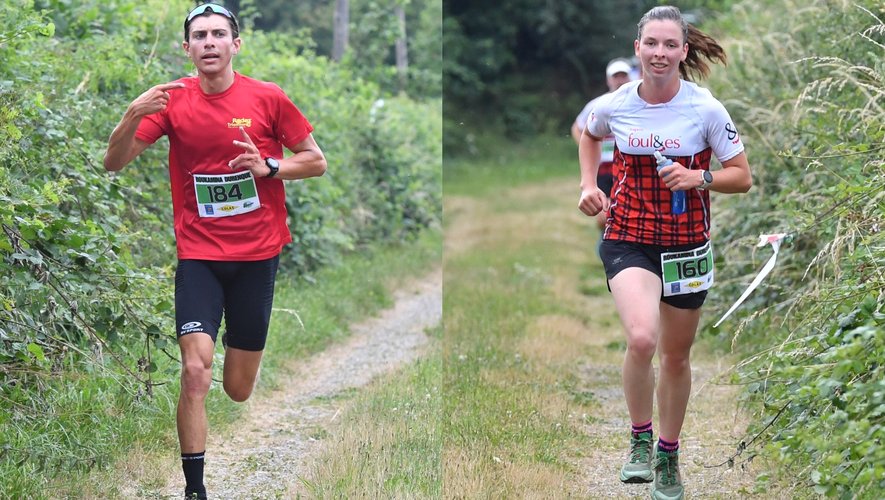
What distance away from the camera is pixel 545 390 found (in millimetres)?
7812

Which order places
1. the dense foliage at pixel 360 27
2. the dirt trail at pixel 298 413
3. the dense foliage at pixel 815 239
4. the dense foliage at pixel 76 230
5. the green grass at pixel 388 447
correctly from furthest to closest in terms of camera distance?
the dense foliage at pixel 360 27 → the dirt trail at pixel 298 413 → the green grass at pixel 388 447 → the dense foliage at pixel 76 230 → the dense foliage at pixel 815 239

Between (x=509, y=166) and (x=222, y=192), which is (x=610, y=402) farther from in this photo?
(x=509, y=166)

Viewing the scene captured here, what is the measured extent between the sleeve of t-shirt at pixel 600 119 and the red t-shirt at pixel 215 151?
58.4 inches

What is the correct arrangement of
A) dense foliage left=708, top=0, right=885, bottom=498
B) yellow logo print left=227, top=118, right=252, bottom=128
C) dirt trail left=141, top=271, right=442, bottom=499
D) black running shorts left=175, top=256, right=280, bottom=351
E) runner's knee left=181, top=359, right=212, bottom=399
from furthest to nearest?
dirt trail left=141, top=271, right=442, bottom=499 → yellow logo print left=227, top=118, right=252, bottom=128 → black running shorts left=175, top=256, right=280, bottom=351 → runner's knee left=181, top=359, right=212, bottom=399 → dense foliage left=708, top=0, right=885, bottom=498

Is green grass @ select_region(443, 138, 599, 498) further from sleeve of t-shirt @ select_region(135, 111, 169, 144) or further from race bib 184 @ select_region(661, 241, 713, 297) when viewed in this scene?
sleeve of t-shirt @ select_region(135, 111, 169, 144)

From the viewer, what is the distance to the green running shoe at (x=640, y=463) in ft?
18.3

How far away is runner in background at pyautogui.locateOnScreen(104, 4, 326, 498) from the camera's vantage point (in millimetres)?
5117

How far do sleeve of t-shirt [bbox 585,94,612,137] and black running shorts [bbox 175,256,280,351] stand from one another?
1660 millimetres

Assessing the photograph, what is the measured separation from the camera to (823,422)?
4.11m

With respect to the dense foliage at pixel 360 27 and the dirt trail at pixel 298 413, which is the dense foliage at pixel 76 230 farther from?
the dense foliage at pixel 360 27

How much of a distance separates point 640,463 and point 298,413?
286 centimetres

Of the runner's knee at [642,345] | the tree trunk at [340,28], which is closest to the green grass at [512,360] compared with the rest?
the runner's knee at [642,345]

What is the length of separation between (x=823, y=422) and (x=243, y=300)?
269cm

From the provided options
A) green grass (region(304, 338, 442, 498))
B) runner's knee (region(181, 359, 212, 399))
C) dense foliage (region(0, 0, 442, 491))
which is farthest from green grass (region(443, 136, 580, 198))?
runner's knee (region(181, 359, 212, 399))
